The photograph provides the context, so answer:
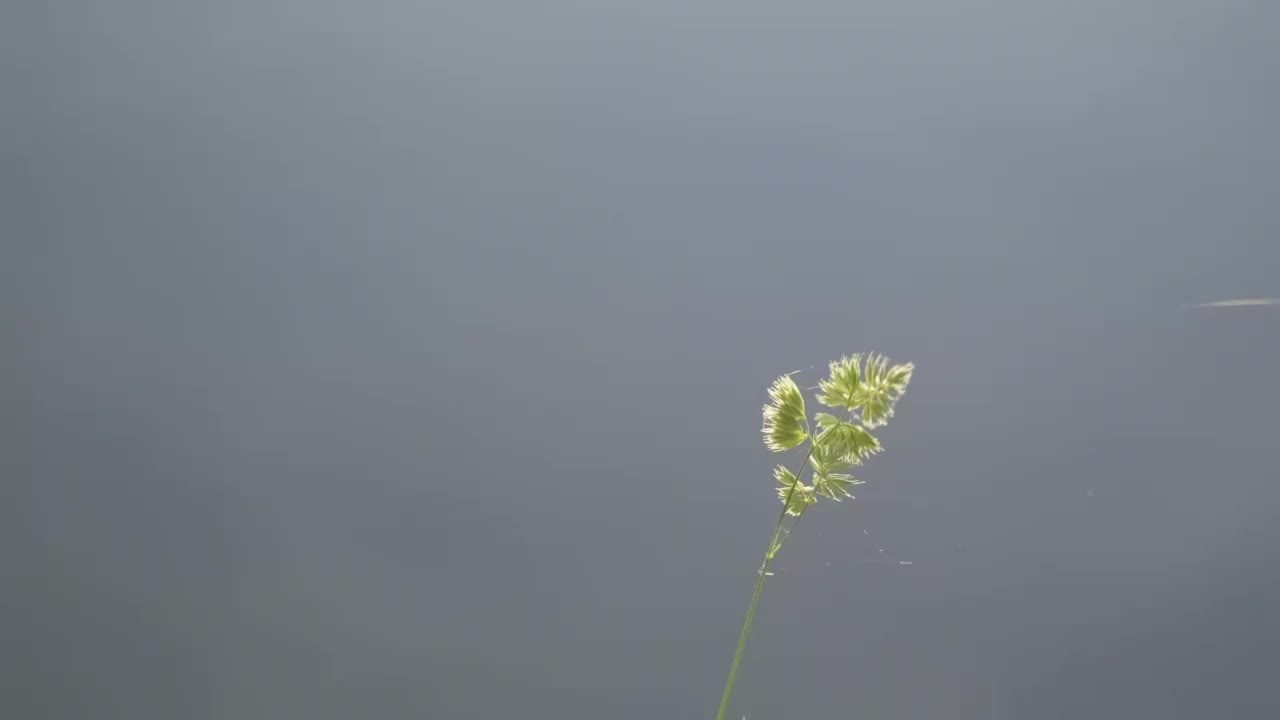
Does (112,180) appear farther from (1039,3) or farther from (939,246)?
(1039,3)

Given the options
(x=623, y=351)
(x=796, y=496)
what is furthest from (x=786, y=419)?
(x=623, y=351)

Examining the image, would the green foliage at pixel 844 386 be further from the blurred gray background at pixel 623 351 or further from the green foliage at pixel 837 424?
the blurred gray background at pixel 623 351

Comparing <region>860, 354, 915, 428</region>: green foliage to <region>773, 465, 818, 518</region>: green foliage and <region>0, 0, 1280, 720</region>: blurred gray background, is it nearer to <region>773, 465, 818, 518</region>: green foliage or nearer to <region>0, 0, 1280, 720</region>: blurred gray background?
<region>773, 465, 818, 518</region>: green foliage

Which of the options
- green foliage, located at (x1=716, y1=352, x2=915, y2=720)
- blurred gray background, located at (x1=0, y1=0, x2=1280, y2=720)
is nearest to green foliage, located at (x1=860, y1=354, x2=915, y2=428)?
green foliage, located at (x1=716, y1=352, x2=915, y2=720)

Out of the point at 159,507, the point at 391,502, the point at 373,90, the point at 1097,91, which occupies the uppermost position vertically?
the point at 1097,91

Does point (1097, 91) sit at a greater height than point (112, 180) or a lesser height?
greater

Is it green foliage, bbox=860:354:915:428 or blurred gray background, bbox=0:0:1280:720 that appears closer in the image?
green foliage, bbox=860:354:915:428

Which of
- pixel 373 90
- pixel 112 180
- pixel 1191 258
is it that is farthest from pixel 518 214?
pixel 1191 258
